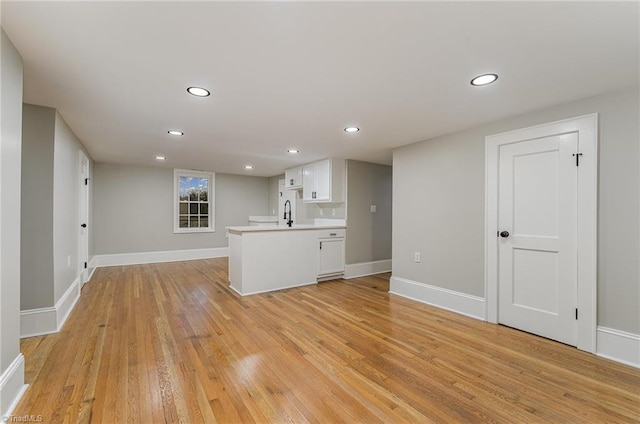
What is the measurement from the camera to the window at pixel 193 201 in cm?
698

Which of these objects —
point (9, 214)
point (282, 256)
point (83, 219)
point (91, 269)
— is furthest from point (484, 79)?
point (91, 269)

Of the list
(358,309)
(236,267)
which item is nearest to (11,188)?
(236,267)

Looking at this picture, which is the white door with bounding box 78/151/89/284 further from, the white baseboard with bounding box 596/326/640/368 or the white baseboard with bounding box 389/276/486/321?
the white baseboard with bounding box 596/326/640/368

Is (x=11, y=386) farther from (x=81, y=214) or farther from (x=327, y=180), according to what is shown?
(x=327, y=180)

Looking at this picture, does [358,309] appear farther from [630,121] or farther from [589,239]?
[630,121]

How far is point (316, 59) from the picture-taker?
1898mm

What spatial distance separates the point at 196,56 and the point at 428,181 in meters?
3.11

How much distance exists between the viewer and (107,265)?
6.16 m

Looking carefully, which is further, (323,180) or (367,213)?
(367,213)

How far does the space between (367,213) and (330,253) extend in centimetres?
113

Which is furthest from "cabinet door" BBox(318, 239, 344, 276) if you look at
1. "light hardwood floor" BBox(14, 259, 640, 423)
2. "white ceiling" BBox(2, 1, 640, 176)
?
"white ceiling" BBox(2, 1, 640, 176)

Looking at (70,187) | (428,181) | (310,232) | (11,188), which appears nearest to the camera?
(11,188)

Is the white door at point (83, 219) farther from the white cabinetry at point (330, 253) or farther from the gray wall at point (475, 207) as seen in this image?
the gray wall at point (475, 207)

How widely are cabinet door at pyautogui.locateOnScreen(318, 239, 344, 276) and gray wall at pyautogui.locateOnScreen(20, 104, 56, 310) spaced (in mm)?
3435
